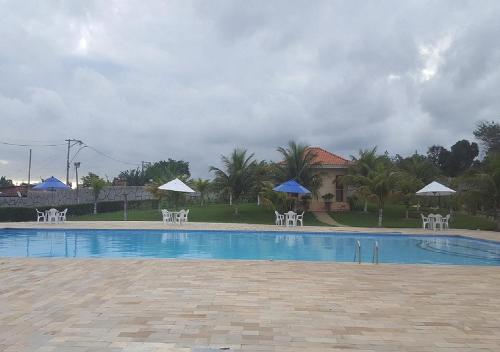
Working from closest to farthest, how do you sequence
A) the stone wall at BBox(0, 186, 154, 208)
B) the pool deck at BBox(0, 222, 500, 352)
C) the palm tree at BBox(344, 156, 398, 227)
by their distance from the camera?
the pool deck at BBox(0, 222, 500, 352) < the palm tree at BBox(344, 156, 398, 227) < the stone wall at BBox(0, 186, 154, 208)

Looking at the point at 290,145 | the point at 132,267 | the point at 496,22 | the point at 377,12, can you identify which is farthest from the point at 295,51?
the point at 132,267

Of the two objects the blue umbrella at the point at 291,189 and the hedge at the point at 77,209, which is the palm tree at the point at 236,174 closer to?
the blue umbrella at the point at 291,189

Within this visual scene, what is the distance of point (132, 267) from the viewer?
8172mm

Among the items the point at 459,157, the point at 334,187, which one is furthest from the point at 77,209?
the point at 459,157

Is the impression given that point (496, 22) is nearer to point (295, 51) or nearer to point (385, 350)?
point (295, 51)

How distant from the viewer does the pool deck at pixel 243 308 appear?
4031 millimetres

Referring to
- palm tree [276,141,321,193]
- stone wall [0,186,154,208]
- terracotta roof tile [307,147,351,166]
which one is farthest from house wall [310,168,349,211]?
stone wall [0,186,154,208]

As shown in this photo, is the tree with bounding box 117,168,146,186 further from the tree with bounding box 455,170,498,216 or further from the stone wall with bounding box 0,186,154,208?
the tree with bounding box 455,170,498,216

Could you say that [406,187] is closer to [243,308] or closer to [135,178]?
[243,308]

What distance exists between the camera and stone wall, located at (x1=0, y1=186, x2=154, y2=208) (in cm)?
2691

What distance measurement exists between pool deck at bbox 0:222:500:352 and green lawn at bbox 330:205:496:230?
15.2 m

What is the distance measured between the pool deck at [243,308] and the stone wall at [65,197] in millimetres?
21095

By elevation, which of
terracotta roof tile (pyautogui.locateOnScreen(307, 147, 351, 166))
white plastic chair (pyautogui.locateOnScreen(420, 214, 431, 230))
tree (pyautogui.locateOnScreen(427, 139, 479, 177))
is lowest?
white plastic chair (pyautogui.locateOnScreen(420, 214, 431, 230))

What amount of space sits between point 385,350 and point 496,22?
12056 millimetres
